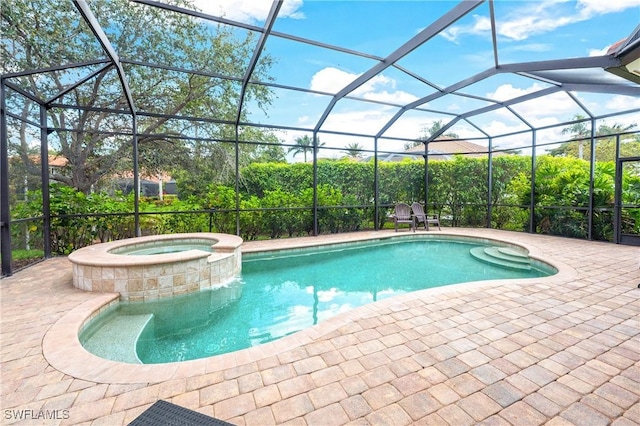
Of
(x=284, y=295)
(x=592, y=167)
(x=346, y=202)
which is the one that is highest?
(x=592, y=167)

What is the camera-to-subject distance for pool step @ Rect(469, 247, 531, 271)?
20.3 ft

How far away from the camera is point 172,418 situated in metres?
1.48

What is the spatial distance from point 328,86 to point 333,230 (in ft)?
14.7

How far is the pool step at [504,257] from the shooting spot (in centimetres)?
619

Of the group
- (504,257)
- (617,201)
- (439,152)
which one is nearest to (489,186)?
(439,152)

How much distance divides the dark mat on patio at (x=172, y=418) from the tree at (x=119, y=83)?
5.85 metres

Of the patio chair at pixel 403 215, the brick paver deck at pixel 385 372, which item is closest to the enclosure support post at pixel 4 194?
the brick paver deck at pixel 385 372

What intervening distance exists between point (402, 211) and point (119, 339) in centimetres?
863

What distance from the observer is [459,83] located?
22.2ft

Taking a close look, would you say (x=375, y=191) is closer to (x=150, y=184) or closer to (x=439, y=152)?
(x=439, y=152)

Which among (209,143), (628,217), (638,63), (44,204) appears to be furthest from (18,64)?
(628,217)

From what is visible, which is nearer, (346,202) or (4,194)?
(4,194)

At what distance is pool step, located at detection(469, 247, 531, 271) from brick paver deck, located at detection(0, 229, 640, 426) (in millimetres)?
2561

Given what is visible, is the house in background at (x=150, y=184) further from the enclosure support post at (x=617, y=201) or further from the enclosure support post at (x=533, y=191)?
the enclosure support post at (x=617, y=201)
